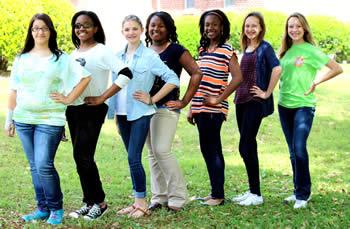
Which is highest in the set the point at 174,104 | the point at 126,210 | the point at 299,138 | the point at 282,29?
the point at 174,104

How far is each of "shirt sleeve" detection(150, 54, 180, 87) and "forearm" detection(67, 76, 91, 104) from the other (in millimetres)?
618

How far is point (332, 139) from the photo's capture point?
37.5 feet

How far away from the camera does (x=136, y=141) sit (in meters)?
5.91

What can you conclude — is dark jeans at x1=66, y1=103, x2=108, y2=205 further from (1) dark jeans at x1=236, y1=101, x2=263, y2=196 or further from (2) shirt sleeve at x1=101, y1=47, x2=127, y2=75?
(1) dark jeans at x1=236, y1=101, x2=263, y2=196

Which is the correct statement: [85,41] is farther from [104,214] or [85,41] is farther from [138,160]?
[104,214]

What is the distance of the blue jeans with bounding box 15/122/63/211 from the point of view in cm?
555

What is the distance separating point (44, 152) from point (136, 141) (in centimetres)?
84

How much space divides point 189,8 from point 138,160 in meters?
19.6

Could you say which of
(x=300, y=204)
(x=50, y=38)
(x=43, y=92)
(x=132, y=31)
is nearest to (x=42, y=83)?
(x=43, y=92)

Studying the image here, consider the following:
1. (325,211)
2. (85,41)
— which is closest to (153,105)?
(85,41)

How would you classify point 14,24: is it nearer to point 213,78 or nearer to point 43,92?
point 213,78

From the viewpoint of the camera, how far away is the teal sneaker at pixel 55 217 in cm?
576

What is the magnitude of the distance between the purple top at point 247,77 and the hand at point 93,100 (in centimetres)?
141

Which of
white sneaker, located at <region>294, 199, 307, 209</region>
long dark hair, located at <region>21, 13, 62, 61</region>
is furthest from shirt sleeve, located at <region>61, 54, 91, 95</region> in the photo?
white sneaker, located at <region>294, 199, 307, 209</region>
